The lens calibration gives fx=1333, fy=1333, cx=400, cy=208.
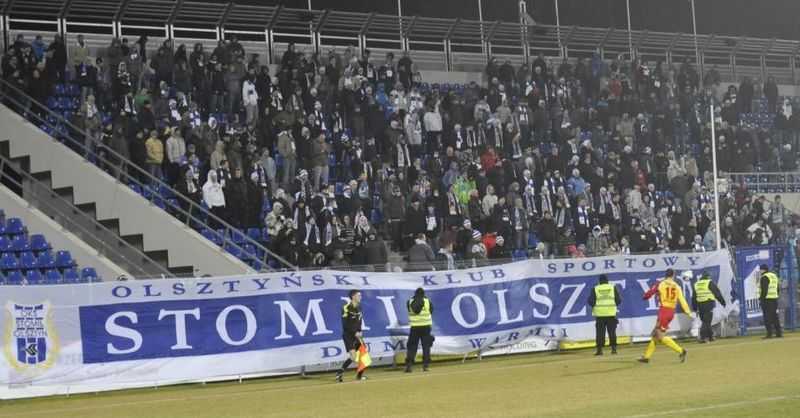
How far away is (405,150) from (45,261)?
12.3 m

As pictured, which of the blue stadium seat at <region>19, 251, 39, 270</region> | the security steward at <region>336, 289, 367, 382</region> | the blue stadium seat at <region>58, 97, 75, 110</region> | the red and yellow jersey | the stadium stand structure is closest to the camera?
Answer: the security steward at <region>336, 289, 367, 382</region>

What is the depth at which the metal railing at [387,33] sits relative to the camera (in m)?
38.7

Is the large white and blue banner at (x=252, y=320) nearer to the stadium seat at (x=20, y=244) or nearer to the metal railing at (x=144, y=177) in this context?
the metal railing at (x=144, y=177)

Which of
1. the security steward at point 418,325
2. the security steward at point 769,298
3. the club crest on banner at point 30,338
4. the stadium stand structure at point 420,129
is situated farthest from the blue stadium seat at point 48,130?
the security steward at point 769,298

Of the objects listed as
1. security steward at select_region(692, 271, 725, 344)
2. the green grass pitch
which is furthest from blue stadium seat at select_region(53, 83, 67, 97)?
security steward at select_region(692, 271, 725, 344)

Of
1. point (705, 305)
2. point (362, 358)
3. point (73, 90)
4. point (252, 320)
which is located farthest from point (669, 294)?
point (73, 90)

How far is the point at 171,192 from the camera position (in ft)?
105

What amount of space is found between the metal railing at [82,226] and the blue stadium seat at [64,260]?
973 millimetres

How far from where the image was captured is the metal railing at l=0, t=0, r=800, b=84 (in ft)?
127

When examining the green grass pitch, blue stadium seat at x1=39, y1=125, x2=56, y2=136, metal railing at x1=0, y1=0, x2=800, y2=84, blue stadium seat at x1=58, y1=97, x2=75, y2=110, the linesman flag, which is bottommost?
the green grass pitch

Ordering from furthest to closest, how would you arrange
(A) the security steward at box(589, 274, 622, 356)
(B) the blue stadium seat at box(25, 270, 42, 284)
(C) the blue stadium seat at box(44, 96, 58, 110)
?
1. (C) the blue stadium seat at box(44, 96, 58, 110)
2. (A) the security steward at box(589, 274, 622, 356)
3. (B) the blue stadium seat at box(25, 270, 42, 284)

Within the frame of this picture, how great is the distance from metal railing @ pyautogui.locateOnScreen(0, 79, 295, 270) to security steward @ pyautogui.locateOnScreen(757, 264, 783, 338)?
38.0 feet

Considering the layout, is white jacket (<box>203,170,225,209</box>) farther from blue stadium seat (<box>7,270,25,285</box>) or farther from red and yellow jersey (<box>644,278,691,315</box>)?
red and yellow jersey (<box>644,278,691,315</box>)

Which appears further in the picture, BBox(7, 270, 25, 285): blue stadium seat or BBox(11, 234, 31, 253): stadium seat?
BBox(11, 234, 31, 253): stadium seat
